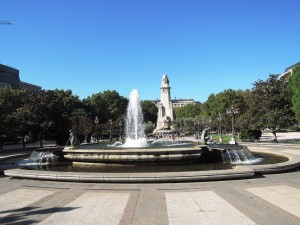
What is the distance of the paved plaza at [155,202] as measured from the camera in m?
7.73

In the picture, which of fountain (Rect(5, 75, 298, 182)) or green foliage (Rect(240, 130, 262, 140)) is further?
green foliage (Rect(240, 130, 262, 140))

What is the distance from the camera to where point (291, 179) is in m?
12.7

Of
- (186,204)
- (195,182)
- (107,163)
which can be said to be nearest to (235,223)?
(186,204)

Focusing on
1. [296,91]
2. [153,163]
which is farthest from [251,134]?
[153,163]

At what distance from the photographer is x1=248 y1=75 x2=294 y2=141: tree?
43050mm

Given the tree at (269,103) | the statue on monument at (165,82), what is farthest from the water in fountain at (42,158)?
the statue on monument at (165,82)

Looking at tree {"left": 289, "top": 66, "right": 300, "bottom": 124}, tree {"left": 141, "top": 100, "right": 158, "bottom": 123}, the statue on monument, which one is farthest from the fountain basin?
tree {"left": 141, "top": 100, "right": 158, "bottom": 123}

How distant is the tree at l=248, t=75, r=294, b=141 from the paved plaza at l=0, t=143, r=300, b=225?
31.9 metres

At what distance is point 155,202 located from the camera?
30.7 feet

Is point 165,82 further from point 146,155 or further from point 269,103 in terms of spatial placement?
point 146,155

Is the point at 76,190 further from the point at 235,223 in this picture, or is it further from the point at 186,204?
the point at 235,223

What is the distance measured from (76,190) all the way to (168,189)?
330cm

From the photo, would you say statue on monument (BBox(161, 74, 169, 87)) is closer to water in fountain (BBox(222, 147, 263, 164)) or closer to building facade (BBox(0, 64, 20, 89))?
building facade (BBox(0, 64, 20, 89))

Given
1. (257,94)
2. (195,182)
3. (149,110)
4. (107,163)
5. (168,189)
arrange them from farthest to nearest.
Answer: (149,110), (257,94), (107,163), (195,182), (168,189)
